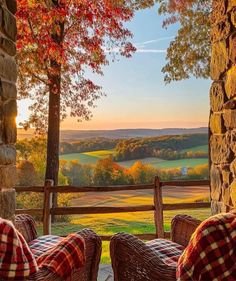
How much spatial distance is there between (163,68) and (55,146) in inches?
95.2

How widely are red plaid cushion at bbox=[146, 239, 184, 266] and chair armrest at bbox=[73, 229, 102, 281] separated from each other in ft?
1.07

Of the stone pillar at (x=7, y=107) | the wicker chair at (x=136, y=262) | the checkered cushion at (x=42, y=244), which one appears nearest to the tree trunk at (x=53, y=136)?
the checkered cushion at (x=42, y=244)

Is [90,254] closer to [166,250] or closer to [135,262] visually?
[135,262]

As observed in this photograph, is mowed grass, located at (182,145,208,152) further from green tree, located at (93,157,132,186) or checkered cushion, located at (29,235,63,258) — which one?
checkered cushion, located at (29,235,63,258)

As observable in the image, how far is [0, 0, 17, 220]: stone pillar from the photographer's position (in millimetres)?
2477

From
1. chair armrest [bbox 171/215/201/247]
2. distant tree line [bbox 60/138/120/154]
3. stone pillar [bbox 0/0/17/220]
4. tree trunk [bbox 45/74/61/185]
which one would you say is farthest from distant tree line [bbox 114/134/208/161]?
stone pillar [bbox 0/0/17/220]

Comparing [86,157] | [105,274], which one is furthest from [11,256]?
[86,157]

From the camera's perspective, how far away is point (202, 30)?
8.16 m

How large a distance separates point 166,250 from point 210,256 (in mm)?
911

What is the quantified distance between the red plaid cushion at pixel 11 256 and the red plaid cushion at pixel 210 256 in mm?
591

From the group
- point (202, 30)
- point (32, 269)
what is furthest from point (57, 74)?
point (32, 269)

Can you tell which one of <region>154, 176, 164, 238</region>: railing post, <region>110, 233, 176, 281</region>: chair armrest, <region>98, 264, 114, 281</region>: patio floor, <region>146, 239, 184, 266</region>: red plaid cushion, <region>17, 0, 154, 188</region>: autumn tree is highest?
<region>17, 0, 154, 188</region>: autumn tree

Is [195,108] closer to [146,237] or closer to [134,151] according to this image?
[134,151]

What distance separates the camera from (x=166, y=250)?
2.64 meters
